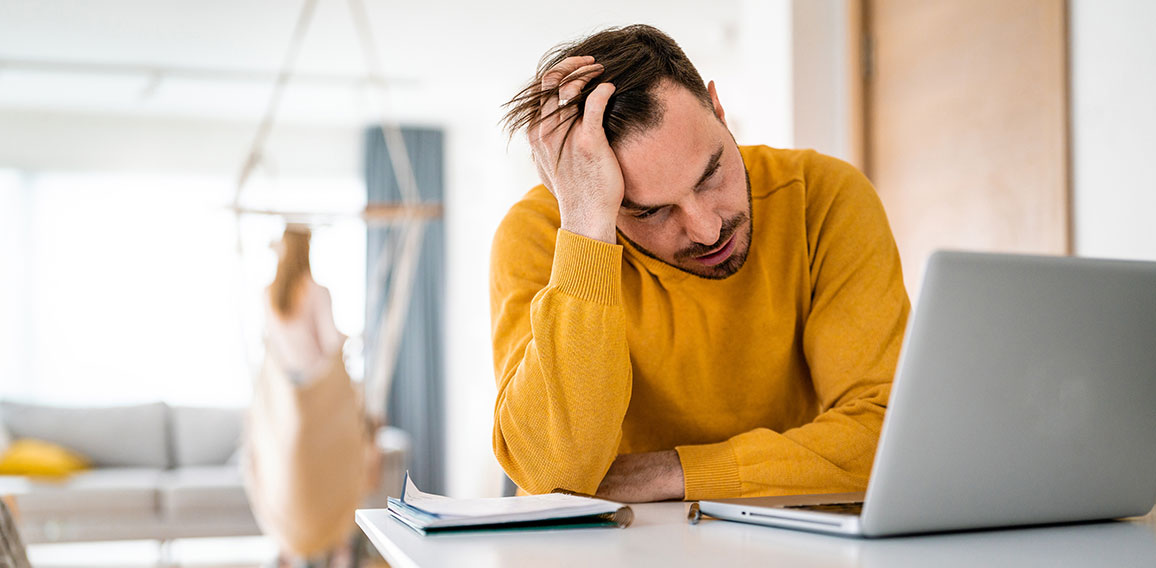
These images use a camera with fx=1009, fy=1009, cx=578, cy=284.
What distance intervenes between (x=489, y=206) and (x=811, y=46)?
3.55 metres

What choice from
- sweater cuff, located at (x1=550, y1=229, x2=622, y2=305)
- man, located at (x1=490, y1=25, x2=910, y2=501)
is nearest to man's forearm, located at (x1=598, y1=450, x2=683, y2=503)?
man, located at (x1=490, y1=25, x2=910, y2=501)

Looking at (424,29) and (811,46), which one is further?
(424,29)

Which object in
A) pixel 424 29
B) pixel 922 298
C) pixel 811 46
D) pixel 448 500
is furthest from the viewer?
pixel 424 29

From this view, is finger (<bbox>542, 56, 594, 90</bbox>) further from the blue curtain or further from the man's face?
the blue curtain

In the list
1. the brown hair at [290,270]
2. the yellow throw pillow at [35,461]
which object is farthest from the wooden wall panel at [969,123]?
the yellow throw pillow at [35,461]

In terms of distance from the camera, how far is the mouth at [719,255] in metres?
1.16

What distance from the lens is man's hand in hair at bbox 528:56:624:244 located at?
1.09 m

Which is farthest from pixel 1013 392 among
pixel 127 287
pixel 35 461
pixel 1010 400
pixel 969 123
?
pixel 127 287

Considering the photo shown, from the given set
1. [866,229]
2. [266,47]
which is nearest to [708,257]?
[866,229]

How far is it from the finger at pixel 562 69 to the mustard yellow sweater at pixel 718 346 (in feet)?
0.59

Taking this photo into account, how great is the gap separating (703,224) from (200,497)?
416 centimetres

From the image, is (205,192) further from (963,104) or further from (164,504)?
(963,104)

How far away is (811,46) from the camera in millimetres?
2729

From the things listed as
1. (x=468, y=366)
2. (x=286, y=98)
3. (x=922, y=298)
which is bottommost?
(x=468, y=366)
